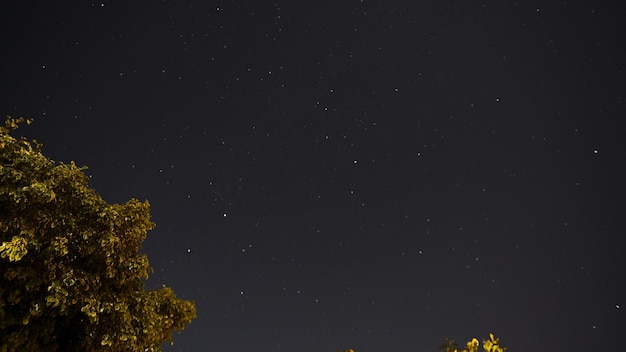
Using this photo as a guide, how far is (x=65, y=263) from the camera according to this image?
9.82 meters

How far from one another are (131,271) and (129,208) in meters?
1.36

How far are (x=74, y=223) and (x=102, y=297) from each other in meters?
1.61

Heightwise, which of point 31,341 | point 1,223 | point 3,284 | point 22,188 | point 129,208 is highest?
point 129,208

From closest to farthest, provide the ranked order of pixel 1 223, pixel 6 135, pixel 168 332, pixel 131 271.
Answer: pixel 1 223, pixel 6 135, pixel 131 271, pixel 168 332

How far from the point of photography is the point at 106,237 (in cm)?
1012

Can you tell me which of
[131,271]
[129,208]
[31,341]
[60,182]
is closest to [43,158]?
[60,182]

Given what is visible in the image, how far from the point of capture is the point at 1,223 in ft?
29.6

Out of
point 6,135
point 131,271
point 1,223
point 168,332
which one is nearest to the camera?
point 1,223

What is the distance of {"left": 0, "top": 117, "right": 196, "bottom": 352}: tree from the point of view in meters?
9.26

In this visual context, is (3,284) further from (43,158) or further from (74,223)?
(43,158)

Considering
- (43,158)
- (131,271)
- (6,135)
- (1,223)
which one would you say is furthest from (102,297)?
(6,135)

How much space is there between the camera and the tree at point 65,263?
9258 mm

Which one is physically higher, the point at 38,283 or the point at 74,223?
the point at 74,223

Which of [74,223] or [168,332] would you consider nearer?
[74,223]
